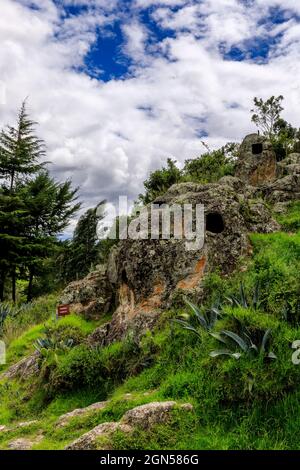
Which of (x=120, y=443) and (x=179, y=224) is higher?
(x=179, y=224)

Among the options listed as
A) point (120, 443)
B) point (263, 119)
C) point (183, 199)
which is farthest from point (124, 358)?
point (263, 119)

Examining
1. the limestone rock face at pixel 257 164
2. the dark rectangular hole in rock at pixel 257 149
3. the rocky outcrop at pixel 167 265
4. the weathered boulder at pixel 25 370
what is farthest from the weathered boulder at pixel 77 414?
the dark rectangular hole in rock at pixel 257 149

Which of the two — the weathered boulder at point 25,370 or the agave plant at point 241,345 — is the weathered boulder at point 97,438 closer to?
the agave plant at point 241,345

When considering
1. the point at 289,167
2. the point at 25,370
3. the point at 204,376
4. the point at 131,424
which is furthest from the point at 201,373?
the point at 289,167

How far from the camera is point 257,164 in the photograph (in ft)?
71.9

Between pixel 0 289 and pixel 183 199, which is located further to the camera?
pixel 0 289

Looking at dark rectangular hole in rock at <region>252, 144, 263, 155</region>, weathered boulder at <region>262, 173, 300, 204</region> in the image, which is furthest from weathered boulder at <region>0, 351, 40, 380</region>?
dark rectangular hole in rock at <region>252, 144, 263, 155</region>

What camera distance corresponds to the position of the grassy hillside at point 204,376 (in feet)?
15.1

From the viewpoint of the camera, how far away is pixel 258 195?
54.1 ft

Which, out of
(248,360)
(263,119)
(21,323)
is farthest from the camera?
→ (263,119)

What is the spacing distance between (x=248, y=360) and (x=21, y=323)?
1123 cm

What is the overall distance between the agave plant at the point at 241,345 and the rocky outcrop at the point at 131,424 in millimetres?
823

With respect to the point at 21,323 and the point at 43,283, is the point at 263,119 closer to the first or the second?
the point at 43,283

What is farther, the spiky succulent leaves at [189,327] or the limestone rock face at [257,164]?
the limestone rock face at [257,164]
